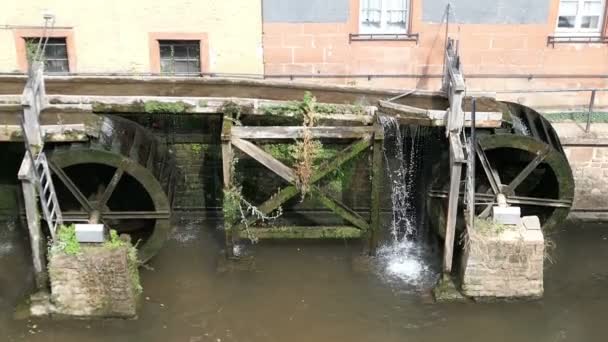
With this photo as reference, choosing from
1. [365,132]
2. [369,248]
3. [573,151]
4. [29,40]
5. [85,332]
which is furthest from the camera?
[29,40]

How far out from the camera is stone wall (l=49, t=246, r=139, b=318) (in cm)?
707

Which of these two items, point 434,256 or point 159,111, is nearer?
point 159,111

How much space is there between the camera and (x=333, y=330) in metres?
7.33

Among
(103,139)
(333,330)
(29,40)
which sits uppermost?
(29,40)

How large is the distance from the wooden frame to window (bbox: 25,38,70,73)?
3864mm

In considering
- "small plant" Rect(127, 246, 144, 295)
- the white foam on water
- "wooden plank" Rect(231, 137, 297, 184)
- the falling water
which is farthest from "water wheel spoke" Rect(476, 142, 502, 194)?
"small plant" Rect(127, 246, 144, 295)

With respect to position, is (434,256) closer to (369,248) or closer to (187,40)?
(369,248)

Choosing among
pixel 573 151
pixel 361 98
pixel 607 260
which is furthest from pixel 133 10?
pixel 607 260

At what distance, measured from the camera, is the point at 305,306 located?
7723 mm

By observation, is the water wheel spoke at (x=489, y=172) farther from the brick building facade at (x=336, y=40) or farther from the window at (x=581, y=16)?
the window at (x=581, y=16)

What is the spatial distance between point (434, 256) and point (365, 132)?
2.00 metres

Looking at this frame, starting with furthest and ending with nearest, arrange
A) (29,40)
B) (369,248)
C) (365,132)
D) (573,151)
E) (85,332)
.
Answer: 1. (29,40)
2. (573,151)
3. (369,248)
4. (365,132)
5. (85,332)

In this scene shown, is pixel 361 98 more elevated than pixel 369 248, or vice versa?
pixel 361 98

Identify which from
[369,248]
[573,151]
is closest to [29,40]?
[369,248]
